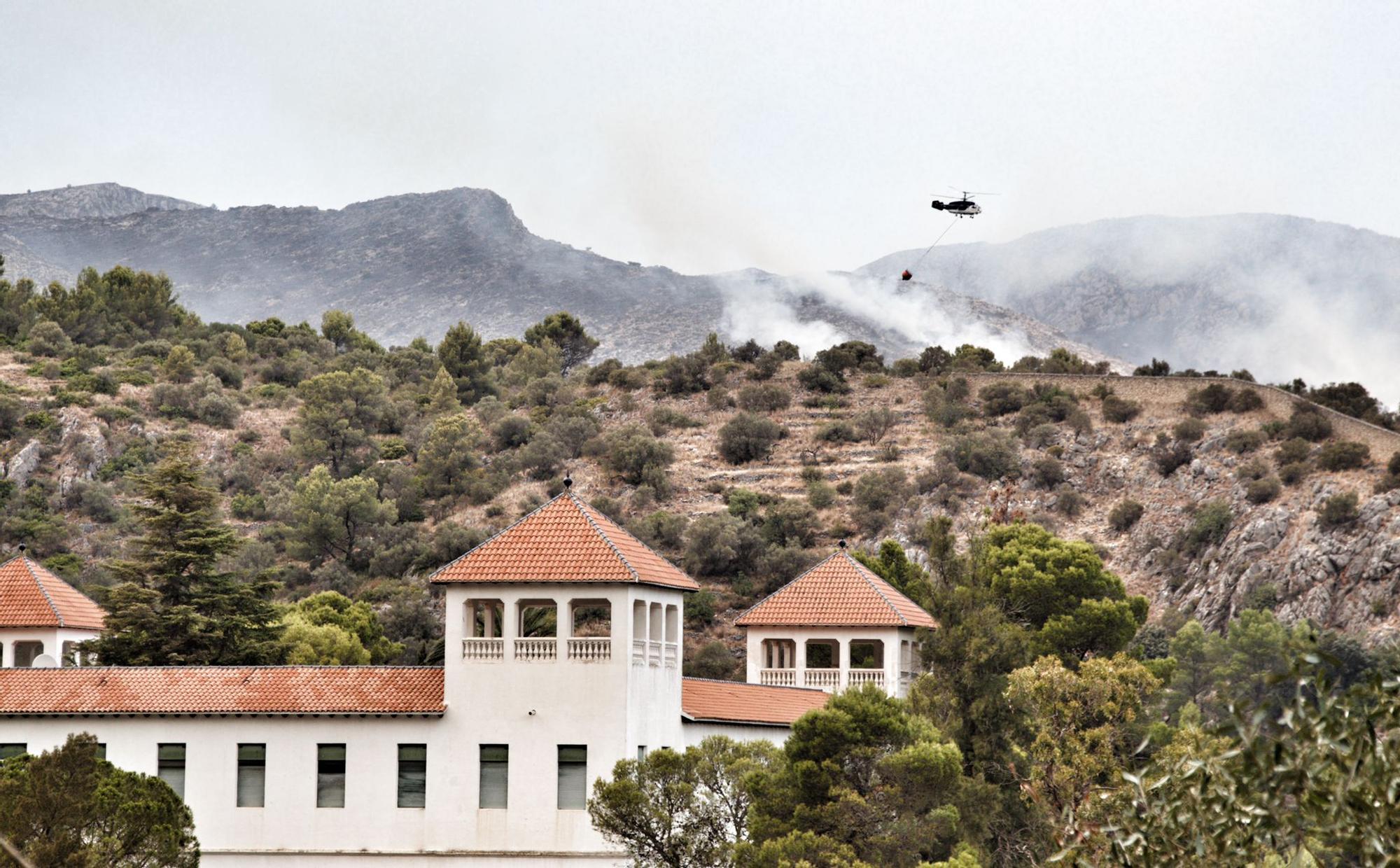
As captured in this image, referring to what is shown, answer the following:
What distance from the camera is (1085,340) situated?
651 feet

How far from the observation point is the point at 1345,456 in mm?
83062

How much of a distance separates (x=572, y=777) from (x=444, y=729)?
275 centimetres

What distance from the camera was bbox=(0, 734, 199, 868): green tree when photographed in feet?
93.8

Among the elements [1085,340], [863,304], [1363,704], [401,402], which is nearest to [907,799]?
[1363,704]

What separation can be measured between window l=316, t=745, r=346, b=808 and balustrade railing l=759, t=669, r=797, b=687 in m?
12.0

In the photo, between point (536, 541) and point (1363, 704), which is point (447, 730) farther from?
point (1363, 704)

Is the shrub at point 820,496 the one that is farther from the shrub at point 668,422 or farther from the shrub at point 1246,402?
the shrub at point 1246,402

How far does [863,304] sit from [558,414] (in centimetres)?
7403

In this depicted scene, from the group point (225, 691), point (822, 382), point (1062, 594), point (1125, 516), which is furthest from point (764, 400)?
point (225, 691)

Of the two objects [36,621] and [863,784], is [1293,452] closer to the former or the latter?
[863,784]

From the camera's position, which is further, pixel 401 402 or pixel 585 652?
pixel 401 402

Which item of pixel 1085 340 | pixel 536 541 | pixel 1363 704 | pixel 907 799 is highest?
pixel 1085 340

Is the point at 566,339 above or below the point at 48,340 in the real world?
above

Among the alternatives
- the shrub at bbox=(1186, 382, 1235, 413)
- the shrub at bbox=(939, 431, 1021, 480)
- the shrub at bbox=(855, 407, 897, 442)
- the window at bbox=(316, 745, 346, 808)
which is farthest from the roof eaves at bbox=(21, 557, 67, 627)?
the shrub at bbox=(1186, 382, 1235, 413)
